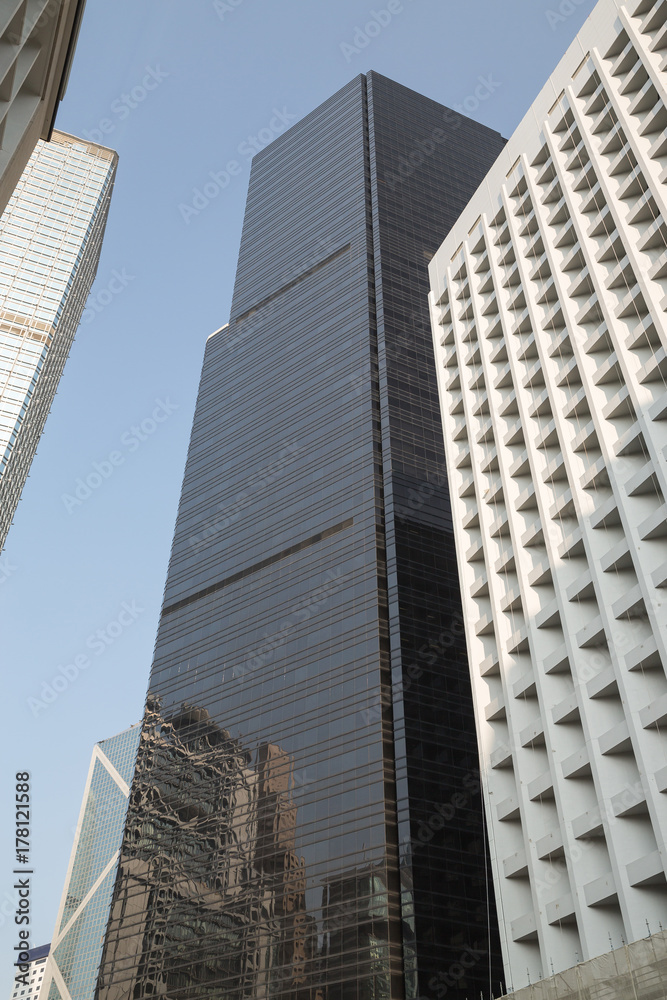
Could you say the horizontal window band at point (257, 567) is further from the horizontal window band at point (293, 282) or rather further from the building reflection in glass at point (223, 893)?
the horizontal window band at point (293, 282)

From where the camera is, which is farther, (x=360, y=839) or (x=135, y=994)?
(x=135, y=994)

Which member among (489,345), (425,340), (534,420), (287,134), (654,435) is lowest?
(654,435)

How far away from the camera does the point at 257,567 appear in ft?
358

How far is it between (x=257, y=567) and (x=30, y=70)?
90494 mm

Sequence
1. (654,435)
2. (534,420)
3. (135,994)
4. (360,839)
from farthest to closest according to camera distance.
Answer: (135,994)
(360,839)
(534,420)
(654,435)

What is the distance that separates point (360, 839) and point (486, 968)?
13.5 metres

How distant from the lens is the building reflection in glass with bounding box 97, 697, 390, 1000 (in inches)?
2918

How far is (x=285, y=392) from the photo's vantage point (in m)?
124

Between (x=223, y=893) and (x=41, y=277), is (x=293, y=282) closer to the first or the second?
(x=41, y=277)

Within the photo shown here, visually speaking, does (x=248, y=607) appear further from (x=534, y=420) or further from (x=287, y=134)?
(x=287, y=134)

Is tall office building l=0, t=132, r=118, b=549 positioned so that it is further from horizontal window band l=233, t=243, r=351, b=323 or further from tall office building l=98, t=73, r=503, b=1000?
horizontal window band l=233, t=243, r=351, b=323

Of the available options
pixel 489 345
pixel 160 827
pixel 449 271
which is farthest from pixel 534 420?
pixel 160 827

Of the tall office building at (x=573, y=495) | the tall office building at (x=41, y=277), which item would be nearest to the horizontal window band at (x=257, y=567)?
the tall office building at (x=41, y=277)

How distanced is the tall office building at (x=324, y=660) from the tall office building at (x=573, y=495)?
98.2ft
